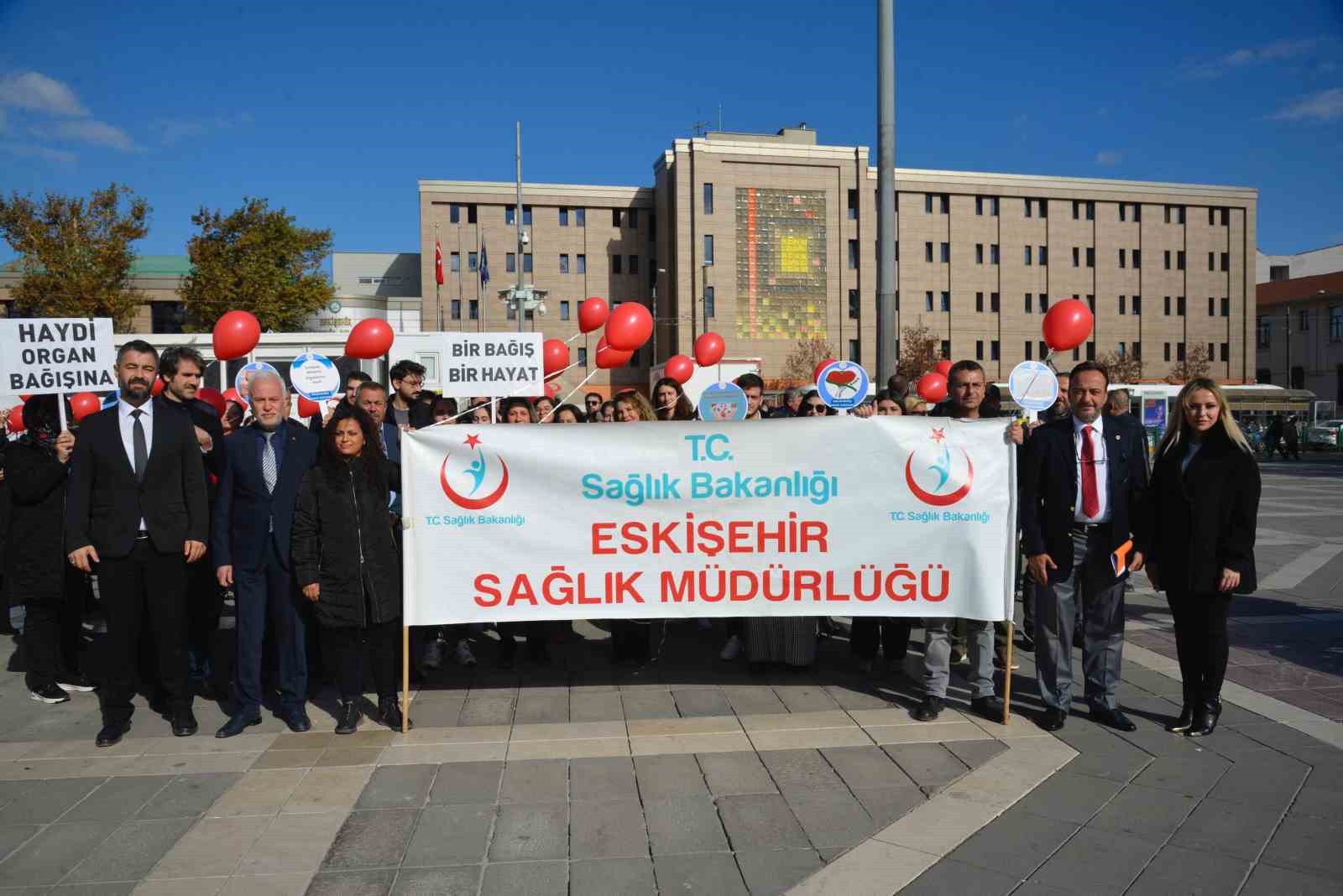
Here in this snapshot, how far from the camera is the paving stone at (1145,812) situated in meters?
3.85

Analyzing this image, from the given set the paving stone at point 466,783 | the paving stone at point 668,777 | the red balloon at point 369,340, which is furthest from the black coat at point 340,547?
the red balloon at point 369,340

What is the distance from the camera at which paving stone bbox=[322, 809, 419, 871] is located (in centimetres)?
Answer: 364

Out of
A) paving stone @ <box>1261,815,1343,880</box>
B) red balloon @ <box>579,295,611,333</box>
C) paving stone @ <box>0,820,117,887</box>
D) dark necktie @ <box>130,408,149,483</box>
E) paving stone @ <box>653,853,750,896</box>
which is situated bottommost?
paving stone @ <box>1261,815,1343,880</box>

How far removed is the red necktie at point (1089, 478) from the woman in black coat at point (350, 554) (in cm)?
388

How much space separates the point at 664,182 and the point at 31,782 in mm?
57802

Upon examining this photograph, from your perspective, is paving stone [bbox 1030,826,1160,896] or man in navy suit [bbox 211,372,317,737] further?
man in navy suit [bbox 211,372,317,737]

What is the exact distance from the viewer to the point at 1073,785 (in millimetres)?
4320

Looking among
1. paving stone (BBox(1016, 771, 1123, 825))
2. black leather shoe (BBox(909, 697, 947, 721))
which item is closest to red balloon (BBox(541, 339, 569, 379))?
black leather shoe (BBox(909, 697, 947, 721))

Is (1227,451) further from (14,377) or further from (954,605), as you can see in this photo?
(14,377)

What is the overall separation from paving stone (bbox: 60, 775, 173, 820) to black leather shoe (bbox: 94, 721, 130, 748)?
0.60 meters

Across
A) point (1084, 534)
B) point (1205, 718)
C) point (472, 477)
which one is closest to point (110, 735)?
point (472, 477)

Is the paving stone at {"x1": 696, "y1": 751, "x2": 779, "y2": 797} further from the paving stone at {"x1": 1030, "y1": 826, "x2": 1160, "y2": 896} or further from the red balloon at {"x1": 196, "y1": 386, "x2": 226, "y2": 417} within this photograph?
the red balloon at {"x1": 196, "y1": 386, "x2": 226, "y2": 417}

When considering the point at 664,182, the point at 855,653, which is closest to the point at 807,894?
the point at 855,653

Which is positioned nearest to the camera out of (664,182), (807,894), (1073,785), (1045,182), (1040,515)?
(807,894)
